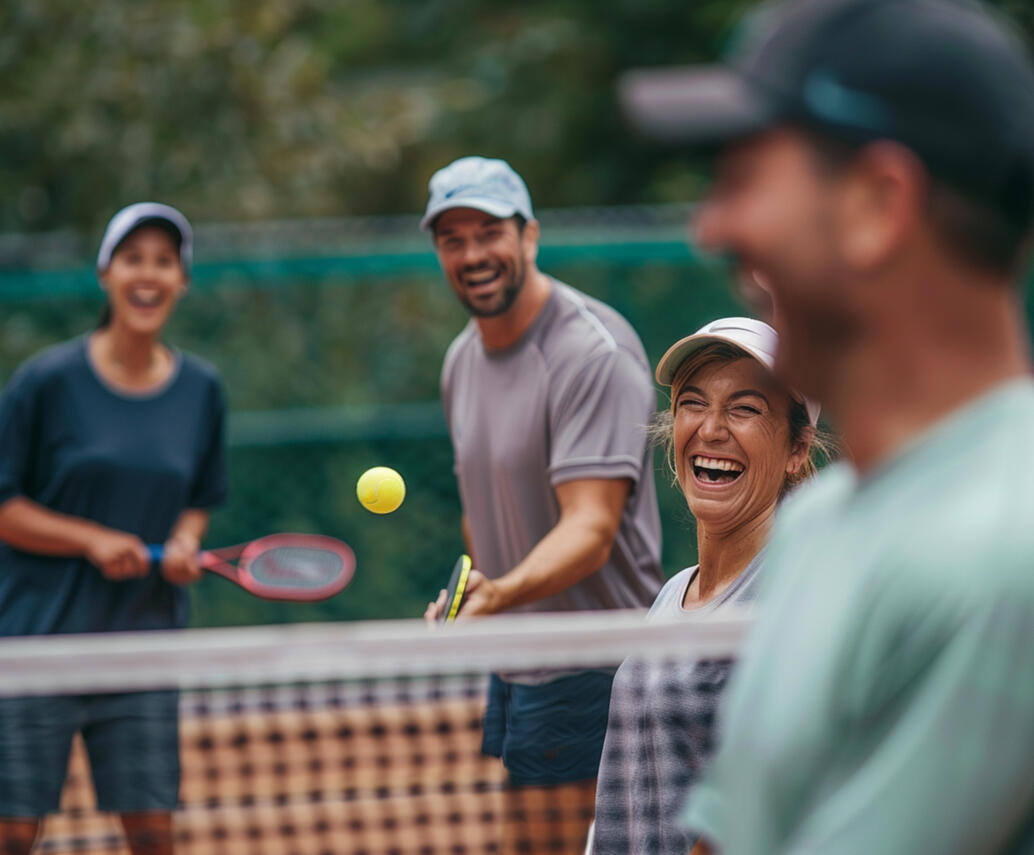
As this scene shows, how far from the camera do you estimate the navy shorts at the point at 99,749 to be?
4207 millimetres

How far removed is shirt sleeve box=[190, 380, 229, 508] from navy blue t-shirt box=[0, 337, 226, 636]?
0.19 ft

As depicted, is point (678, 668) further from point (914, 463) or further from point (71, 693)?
point (71, 693)

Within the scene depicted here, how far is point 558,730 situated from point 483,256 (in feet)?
4.22

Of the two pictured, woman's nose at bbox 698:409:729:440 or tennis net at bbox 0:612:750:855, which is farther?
woman's nose at bbox 698:409:729:440

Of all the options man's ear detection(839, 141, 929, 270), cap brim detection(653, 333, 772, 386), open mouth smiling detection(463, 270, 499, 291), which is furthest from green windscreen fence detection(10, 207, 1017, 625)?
man's ear detection(839, 141, 929, 270)

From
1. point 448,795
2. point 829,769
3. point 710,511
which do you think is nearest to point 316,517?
point 448,795

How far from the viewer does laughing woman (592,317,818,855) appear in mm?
2586

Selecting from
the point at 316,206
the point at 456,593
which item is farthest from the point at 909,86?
the point at 316,206

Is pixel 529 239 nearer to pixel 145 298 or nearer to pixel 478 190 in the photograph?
pixel 478 190

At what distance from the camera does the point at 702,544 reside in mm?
2930

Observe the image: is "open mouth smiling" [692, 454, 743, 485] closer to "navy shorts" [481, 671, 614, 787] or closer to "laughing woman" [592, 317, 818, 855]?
"laughing woman" [592, 317, 818, 855]

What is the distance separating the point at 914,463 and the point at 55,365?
3680 mm

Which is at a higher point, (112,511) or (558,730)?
(112,511)

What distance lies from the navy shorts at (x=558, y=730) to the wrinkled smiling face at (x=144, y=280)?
157 cm
